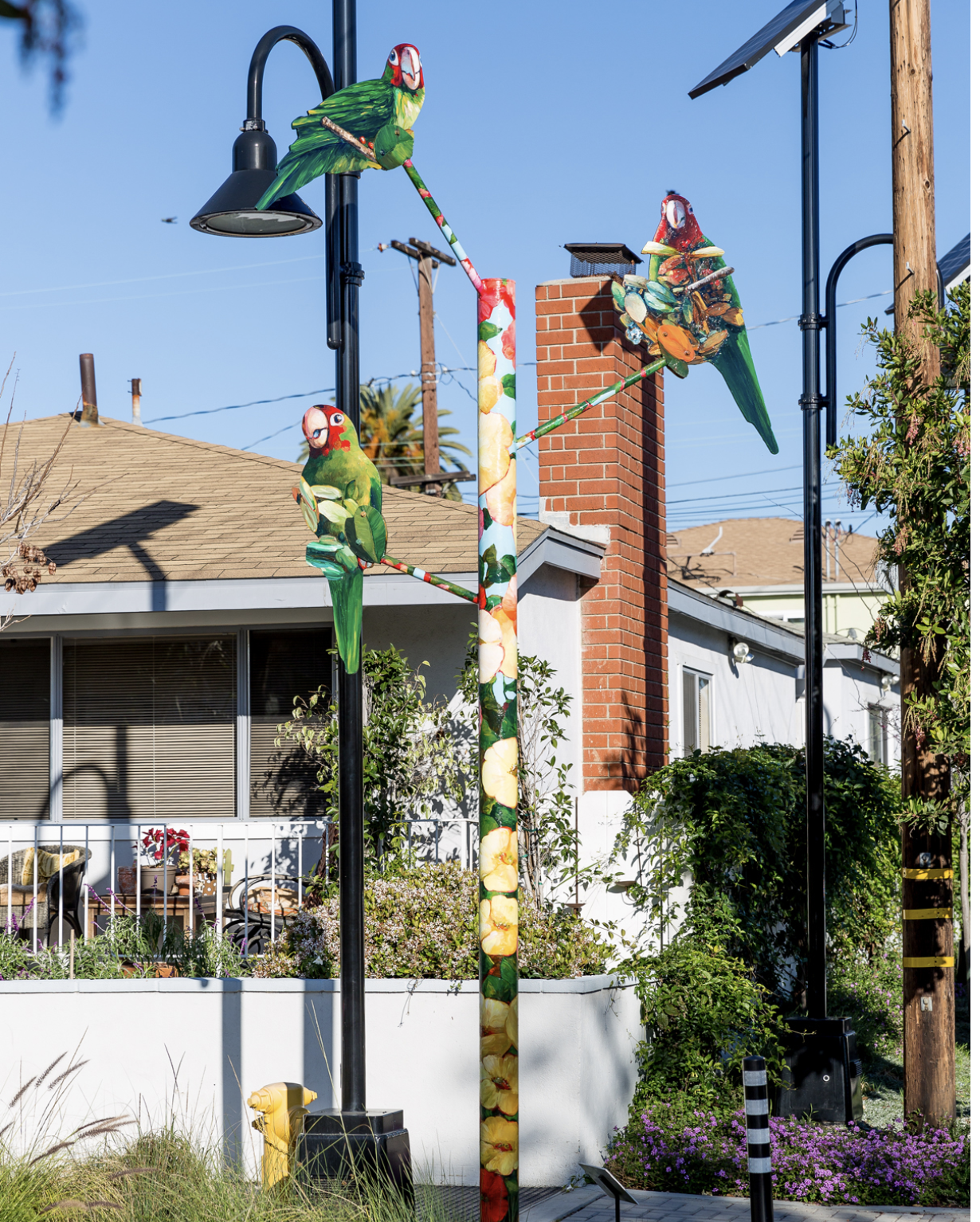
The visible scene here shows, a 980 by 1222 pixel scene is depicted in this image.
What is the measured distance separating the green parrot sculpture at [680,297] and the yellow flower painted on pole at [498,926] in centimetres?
235

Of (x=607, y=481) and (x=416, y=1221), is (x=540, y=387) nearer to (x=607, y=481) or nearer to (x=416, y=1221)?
(x=607, y=481)

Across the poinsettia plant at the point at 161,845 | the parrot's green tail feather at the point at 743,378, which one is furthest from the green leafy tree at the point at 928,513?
the poinsettia plant at the point at 161,845

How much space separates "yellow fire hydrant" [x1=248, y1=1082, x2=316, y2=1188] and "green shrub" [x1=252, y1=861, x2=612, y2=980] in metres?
1.27

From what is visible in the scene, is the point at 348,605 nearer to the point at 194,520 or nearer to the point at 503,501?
the point at 503,501

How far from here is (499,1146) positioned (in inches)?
197

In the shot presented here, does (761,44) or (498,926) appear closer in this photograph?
(498,926)

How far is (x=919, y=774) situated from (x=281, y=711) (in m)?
4.60

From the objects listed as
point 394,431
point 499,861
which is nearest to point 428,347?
point 394,431

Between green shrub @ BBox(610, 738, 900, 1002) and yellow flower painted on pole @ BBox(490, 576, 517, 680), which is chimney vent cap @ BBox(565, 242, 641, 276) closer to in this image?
green shrub @ BBox(610, 738, 900, 1002)

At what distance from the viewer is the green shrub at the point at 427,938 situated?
7961 mm

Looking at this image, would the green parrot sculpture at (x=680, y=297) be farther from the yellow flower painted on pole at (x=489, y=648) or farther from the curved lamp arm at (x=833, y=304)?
the curved lamp arm at (x=833, y=304)

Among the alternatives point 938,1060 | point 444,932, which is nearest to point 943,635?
point 938,1060

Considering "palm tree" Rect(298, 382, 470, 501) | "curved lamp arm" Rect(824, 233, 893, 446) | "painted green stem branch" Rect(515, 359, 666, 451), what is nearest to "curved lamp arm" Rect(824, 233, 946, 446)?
"curved lamp arm" Rect(824, 233, 893, 446)

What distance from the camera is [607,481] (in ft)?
35.0
